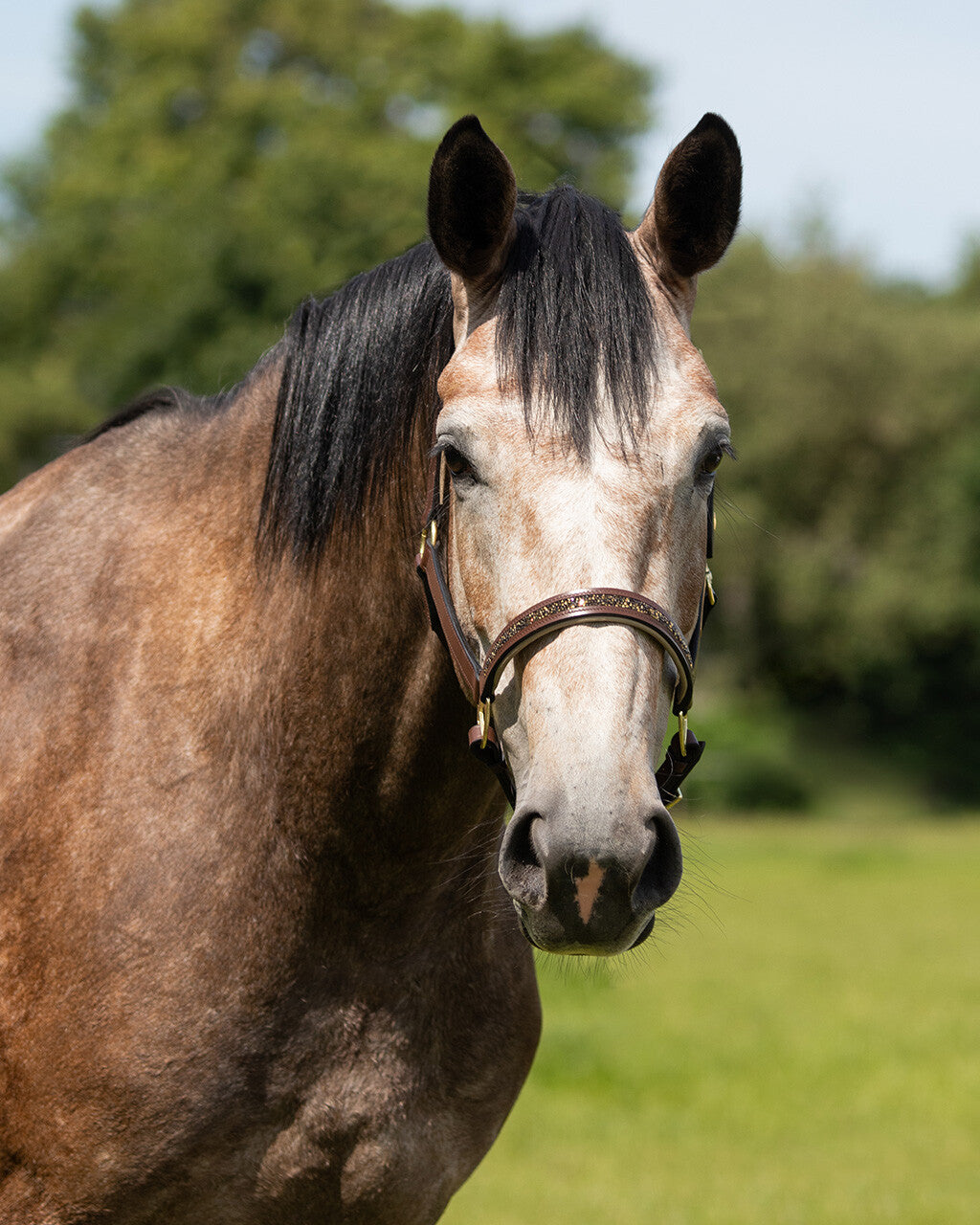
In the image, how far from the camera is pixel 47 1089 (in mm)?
2648

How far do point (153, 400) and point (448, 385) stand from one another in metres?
1.23

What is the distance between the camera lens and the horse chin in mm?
2135

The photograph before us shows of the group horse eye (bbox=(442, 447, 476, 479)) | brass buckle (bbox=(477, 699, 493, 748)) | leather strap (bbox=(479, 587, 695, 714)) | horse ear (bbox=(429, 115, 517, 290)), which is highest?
horse ear (bbox=(429, 115, 517, 290))

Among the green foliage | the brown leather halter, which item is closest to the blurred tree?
the green foliage

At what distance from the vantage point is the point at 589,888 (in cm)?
207

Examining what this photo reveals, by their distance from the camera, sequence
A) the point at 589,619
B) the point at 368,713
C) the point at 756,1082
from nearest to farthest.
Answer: the point at 589,619
the point at 368,713
the point at 756,1082

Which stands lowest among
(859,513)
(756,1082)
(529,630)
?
Answer: (859,513)

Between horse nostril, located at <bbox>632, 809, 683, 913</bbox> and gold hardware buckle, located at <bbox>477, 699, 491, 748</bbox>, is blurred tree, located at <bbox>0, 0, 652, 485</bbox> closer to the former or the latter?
gold hardware buckle, located at <bbox>477, 699, 491, 748</bbox>

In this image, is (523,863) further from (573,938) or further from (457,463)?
(457,463)

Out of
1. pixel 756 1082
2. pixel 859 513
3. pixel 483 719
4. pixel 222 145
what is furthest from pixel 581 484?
pixel 222 145

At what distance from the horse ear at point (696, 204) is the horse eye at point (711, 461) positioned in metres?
0.41

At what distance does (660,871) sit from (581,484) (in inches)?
25.3

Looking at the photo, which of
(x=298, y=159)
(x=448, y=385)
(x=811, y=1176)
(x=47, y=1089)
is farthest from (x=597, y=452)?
(x=298, y=159)

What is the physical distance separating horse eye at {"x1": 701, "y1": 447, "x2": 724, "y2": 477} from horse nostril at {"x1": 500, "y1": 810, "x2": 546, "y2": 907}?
→ 0.74 meters
